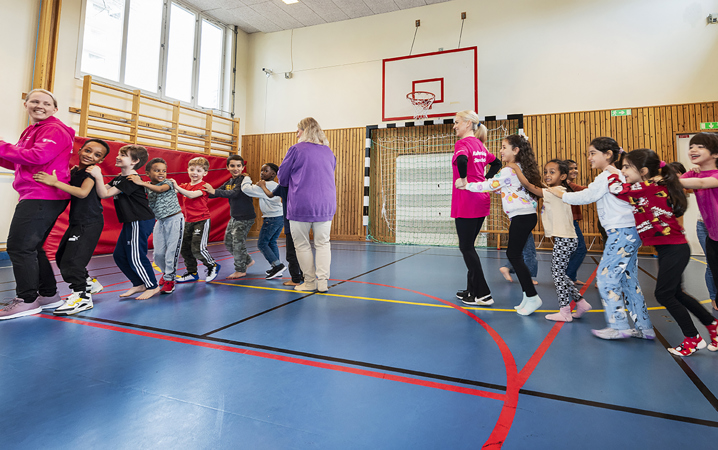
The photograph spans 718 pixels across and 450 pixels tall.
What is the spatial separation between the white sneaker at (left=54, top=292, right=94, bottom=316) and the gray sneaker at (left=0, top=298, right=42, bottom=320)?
17 cm

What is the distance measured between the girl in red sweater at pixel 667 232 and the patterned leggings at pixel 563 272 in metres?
0.62

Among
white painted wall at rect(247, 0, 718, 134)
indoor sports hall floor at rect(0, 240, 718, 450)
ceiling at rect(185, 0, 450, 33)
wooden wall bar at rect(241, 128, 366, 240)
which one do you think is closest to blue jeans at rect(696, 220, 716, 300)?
indoor sports hall floor at rect(0, 240, 718, 450)

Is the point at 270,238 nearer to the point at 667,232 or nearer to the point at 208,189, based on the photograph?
the point at 208,189

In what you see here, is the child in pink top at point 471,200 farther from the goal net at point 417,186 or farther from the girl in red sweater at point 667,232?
the goal net at point 417,186

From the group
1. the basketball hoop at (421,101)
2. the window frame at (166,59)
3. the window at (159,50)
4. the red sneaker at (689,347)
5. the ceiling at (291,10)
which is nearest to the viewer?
the red sneaker at (689,347)

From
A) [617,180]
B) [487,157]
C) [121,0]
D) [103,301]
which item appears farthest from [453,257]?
[121,0]

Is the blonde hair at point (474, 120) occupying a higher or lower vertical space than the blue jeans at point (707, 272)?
higher

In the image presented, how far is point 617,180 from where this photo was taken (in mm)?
2068

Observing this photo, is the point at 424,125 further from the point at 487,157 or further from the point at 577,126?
the point at 487,157

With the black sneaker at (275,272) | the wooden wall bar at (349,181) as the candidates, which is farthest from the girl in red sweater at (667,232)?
the wooden wall bar at (349,181)

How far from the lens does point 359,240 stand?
920 cm

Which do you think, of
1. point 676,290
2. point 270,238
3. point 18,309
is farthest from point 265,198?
point 676,290

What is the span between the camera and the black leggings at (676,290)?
1.91 metres

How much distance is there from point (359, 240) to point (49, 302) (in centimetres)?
686
